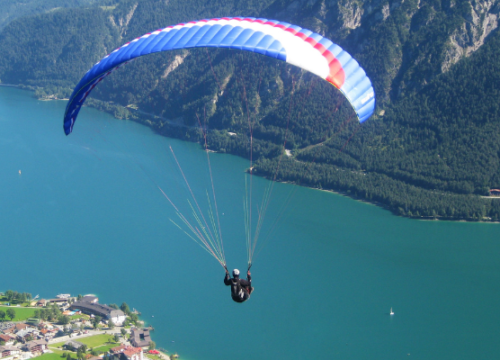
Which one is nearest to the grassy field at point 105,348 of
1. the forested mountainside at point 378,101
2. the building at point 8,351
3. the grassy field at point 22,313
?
the building at point 8,351

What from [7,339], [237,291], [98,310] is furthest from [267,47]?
[7,339]

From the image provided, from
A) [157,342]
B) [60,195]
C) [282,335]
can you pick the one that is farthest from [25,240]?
[282,335]

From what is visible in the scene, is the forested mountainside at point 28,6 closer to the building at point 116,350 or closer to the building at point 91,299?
the building at point 91,299

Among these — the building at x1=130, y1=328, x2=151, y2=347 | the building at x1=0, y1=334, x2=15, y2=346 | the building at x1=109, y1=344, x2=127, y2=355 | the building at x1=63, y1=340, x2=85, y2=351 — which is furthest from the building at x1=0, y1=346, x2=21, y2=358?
the building at x1=130, y1=328, x2=151, y2=347

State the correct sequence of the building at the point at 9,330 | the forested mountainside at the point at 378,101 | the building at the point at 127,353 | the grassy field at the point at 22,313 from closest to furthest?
the building at the point at 127,353, the building at the point at 9,330, the grassy field at the point at 22,313, the forested mountainside at the point at 378,101

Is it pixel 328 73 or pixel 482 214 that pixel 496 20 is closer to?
pixel 482 214

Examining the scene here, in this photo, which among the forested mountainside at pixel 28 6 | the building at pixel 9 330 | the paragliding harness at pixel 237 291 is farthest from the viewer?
the forested mountainside at pixel 28 6
